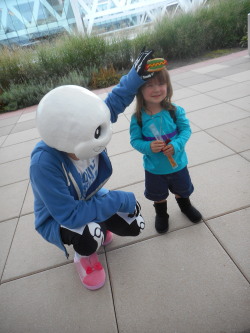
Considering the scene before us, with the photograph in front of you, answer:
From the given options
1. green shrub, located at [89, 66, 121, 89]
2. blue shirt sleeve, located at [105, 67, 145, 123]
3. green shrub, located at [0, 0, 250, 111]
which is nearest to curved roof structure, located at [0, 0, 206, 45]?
green shrub, located at [0, 0, 250, 111]

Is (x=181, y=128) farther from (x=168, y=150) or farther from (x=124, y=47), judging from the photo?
(x=124, y=47)

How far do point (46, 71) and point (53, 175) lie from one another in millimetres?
8451

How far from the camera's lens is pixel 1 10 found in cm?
3509

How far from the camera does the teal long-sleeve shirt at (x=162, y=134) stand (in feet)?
5.33

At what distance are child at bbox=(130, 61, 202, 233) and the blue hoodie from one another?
0.12 metres

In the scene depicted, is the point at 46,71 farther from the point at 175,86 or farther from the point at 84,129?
the point at 84,129

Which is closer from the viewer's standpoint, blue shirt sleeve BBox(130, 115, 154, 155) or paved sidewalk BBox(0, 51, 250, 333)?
paved sidewalk BBox(0, 51, 250, 333)

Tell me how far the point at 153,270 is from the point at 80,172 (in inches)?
32.4

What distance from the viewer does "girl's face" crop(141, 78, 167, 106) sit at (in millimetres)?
1526

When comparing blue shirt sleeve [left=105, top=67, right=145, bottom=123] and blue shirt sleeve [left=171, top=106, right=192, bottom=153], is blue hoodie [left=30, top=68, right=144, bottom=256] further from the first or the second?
blue shirt sleeve [left=171, top=106, right=192, bottom=153]

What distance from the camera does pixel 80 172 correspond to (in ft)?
4.91

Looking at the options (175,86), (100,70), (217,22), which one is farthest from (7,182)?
(217,22)

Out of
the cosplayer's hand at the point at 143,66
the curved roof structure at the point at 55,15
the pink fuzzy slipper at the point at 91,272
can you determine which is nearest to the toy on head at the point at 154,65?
the cosplayer's hand at the point at 143,66

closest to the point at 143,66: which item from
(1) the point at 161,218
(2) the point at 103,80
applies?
(1) the point at 161,218
